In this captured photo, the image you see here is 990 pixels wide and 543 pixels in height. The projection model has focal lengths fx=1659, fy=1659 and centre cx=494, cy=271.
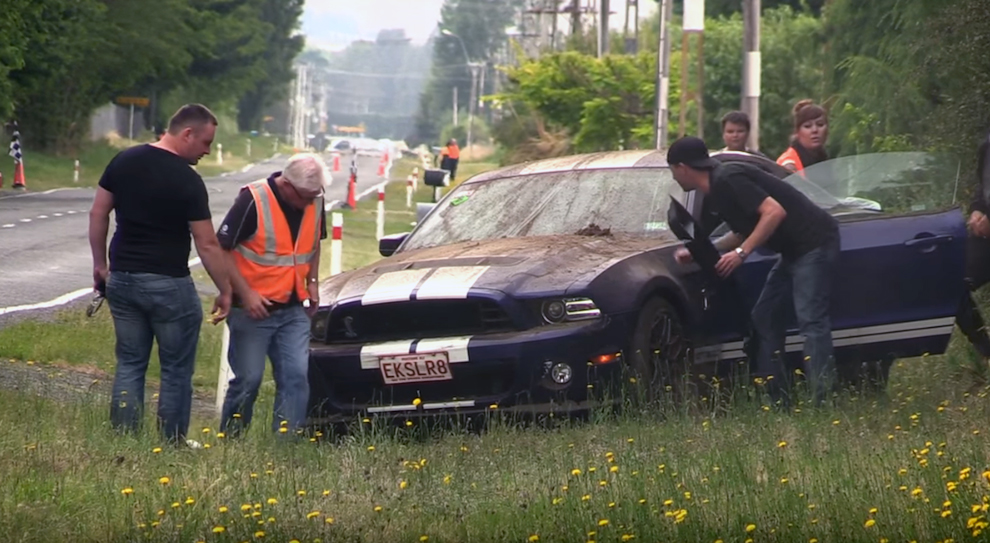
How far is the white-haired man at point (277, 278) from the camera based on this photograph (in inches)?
315

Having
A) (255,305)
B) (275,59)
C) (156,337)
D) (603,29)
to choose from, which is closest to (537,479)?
(255,305)

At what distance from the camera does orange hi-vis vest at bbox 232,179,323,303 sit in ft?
26.4

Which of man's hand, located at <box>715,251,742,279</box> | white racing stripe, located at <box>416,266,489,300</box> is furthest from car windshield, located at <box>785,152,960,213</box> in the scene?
white racing stripe, located at <box>416,266,489,300</box>

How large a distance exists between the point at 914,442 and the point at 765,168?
3157mm

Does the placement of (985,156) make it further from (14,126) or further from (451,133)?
(451,133)

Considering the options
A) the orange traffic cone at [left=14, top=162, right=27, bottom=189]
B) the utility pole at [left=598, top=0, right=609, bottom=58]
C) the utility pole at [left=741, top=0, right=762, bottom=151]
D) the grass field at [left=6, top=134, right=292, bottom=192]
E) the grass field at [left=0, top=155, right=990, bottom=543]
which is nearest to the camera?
the grass field at [left=0, top=155, right=990, bottom=543]

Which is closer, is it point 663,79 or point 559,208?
point 559,208

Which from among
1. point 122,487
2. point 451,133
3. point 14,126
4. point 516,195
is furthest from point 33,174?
point 451,133

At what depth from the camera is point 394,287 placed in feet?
27.4

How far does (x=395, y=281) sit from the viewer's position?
8461mm

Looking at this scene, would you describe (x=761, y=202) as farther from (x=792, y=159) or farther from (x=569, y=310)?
(x=792, y=159)

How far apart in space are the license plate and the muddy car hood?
30 centimetres

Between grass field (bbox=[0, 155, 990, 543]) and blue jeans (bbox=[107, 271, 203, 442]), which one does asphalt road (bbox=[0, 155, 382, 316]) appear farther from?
grass field (bbox=[0, 155, 990, 543])

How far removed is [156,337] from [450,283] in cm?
145
